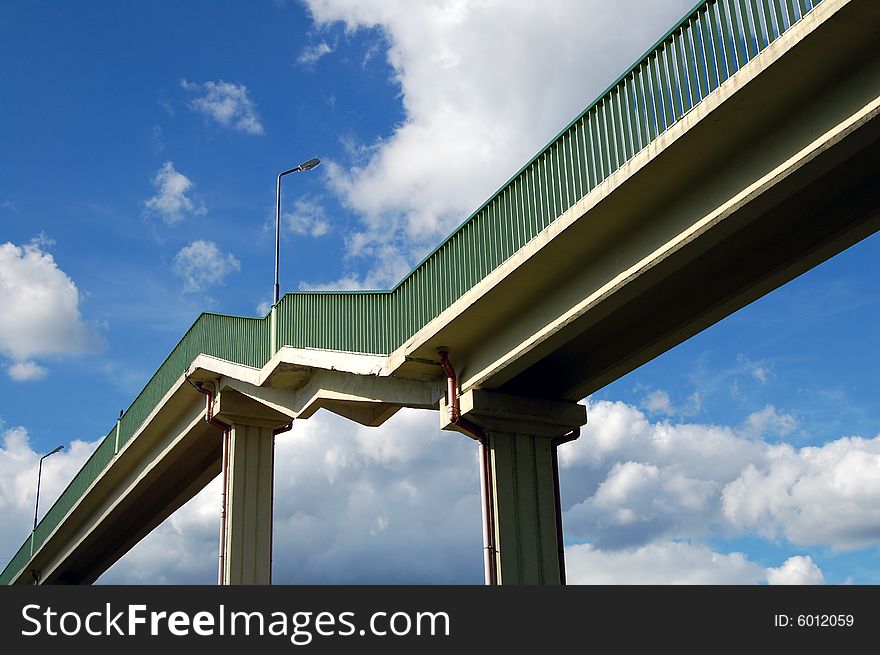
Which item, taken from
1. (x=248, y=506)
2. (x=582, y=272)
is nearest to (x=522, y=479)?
(x=582, y=272)

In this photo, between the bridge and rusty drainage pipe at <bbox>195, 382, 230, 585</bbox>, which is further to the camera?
rusty drainage pipe at <bbox>195, 382, 230, 585</bbox>

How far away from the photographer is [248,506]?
2420cm

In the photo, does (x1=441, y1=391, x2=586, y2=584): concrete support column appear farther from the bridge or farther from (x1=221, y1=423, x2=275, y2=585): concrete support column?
(x1=221, y1=423, x2=275, y2=585): concrete support column

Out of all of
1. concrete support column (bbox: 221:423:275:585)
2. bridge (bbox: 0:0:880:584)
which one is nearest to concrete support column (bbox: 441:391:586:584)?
bridge (bbox: 0:0:880:584)

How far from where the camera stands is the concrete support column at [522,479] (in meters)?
17.2

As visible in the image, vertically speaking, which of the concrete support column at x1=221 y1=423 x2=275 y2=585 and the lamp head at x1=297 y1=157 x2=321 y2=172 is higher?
the lamp head at x1=297 y1=157 x2=321 y2=172

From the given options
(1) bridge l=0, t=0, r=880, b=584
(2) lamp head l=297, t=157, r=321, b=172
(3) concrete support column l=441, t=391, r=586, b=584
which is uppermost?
(2) lamp head l=297, t=157, r=321, b=172

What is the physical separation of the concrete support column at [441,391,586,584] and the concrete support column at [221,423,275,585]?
330 inches

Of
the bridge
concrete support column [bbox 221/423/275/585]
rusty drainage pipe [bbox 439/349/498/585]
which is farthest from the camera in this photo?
concrete support column [bbox 221/423/275/585]

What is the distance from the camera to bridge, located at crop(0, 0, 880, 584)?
1106 cm

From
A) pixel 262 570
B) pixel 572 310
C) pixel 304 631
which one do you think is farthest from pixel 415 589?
pixel 262 570

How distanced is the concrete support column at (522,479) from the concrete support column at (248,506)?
27.5ft

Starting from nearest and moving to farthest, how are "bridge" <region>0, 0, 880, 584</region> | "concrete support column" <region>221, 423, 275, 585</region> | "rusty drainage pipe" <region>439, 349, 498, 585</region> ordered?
"bridge" <region>0, 0, 880, 584</region>
"rusty drainage pipe" <region>439, 349, 498, 585</region>
"concrete support column" <region>221, 423, 275, 585</region>

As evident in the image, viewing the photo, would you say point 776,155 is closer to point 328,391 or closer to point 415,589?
point 415,589
